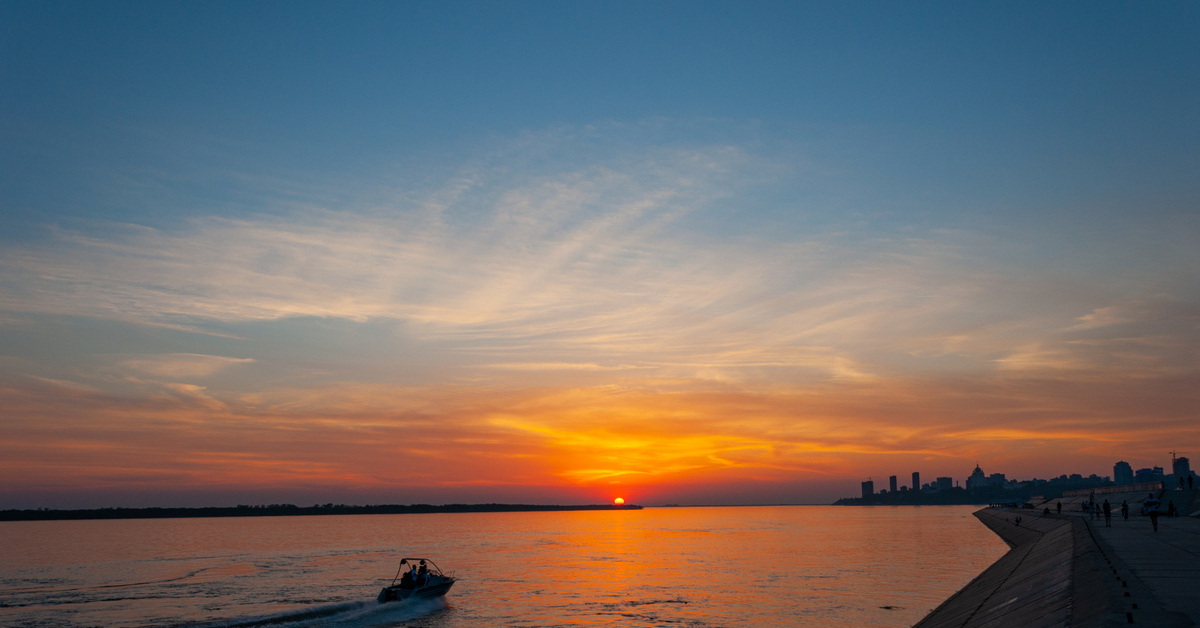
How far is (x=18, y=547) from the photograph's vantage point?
13712 centimetres

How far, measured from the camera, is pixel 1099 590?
1023 inches

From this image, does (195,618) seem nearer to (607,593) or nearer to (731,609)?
(607,593)

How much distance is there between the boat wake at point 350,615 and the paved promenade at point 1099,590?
33.0 meters

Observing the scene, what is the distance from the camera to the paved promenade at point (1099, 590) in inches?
848

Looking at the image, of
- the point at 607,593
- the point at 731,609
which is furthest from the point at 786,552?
the point at 731,609

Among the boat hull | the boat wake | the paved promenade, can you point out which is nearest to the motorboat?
the boat hull

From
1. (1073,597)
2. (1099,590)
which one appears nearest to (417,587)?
(1073,597)

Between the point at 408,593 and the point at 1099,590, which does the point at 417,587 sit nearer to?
the point at 408,593

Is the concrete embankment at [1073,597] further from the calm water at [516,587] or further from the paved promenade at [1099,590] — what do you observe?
the calm water at [516,587]

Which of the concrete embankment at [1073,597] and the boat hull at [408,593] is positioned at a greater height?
the concrete embankment at [1073,597]

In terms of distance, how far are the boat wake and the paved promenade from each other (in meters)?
33.0

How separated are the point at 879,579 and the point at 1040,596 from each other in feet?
129

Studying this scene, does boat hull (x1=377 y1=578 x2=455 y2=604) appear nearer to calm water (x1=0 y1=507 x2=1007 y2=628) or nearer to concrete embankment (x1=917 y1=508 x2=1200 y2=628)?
calm water (x1=0 y1=507 x2=1007 y2=628)

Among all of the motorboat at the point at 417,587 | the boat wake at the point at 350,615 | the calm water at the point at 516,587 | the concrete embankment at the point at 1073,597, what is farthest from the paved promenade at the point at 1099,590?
the motorboat at the point at 417,587
